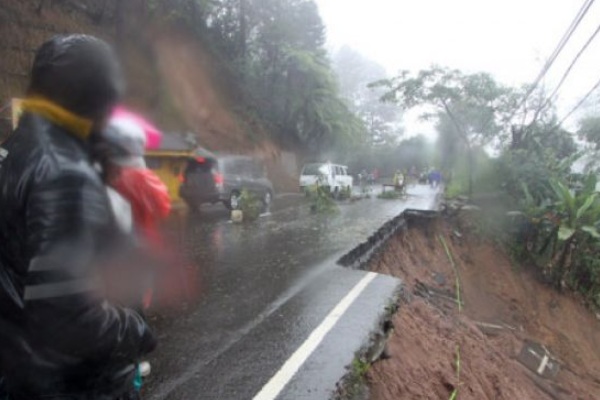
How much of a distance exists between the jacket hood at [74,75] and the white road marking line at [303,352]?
2345 mm

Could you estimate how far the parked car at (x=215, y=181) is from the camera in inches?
535

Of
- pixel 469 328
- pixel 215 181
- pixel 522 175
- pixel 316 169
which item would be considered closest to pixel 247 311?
pixel 469 328

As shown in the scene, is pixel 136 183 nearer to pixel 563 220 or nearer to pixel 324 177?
pixel 563 220

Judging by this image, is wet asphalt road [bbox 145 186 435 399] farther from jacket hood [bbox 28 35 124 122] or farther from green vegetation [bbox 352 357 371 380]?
jacket hood [bbox 28 35 124 122]

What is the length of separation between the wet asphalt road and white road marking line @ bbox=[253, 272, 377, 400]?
7 cm

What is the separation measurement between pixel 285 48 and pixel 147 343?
87.1 ft

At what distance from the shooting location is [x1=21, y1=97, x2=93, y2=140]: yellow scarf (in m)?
1.41

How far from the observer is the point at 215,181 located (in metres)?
13.7

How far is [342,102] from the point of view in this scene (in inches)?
1142

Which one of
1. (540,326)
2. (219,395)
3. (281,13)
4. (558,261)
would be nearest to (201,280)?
(219,395)

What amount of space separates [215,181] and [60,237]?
41.3ft

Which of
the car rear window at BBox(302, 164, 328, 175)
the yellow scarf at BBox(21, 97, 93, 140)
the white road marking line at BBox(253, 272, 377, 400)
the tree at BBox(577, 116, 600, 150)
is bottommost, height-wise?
the white road marking line at BBox(253, 272, 377, 400)

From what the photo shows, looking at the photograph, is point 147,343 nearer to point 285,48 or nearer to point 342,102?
point 285,48

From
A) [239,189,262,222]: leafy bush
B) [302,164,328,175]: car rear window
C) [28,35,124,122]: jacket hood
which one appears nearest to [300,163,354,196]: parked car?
[302,164,328,175]: car rear window
